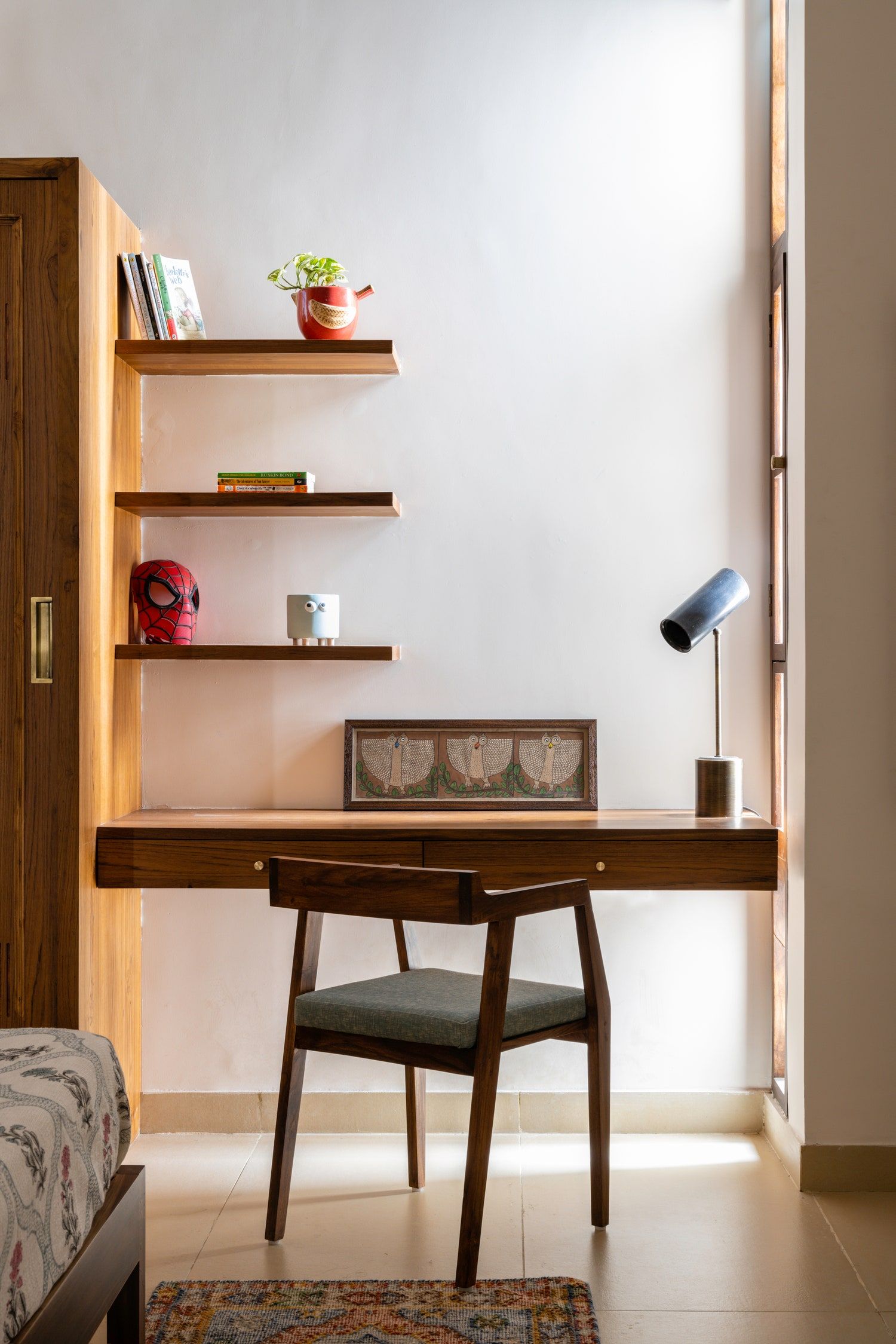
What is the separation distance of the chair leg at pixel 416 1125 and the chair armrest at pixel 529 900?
0.62m

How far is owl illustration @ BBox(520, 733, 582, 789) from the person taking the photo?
303 cm

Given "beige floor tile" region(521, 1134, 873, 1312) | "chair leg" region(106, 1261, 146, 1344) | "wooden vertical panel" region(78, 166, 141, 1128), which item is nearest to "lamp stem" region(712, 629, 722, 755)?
"beige floor tile" region(521, 1134, 873, 1312)

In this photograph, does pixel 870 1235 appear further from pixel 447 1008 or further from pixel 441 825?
pixel 441 825

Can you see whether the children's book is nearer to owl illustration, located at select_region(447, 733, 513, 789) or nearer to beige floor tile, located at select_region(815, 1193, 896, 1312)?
owl illustration, located at select_region(447, 733, 513, 789)

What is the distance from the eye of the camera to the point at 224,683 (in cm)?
310

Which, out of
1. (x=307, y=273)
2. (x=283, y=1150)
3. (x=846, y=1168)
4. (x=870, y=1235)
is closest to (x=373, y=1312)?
(x=283, y=1150)

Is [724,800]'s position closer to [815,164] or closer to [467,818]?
[467,818]

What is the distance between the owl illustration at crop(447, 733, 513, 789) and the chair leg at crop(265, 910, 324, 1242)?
721 mm

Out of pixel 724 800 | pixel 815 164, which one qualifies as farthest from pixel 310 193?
pixel 724 800

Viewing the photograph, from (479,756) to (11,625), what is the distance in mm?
1194

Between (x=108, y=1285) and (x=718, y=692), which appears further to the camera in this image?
(x=718, y=692)

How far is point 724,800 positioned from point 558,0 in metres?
2.14

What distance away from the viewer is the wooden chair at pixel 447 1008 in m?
2.12

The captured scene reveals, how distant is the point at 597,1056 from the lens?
240 cm
